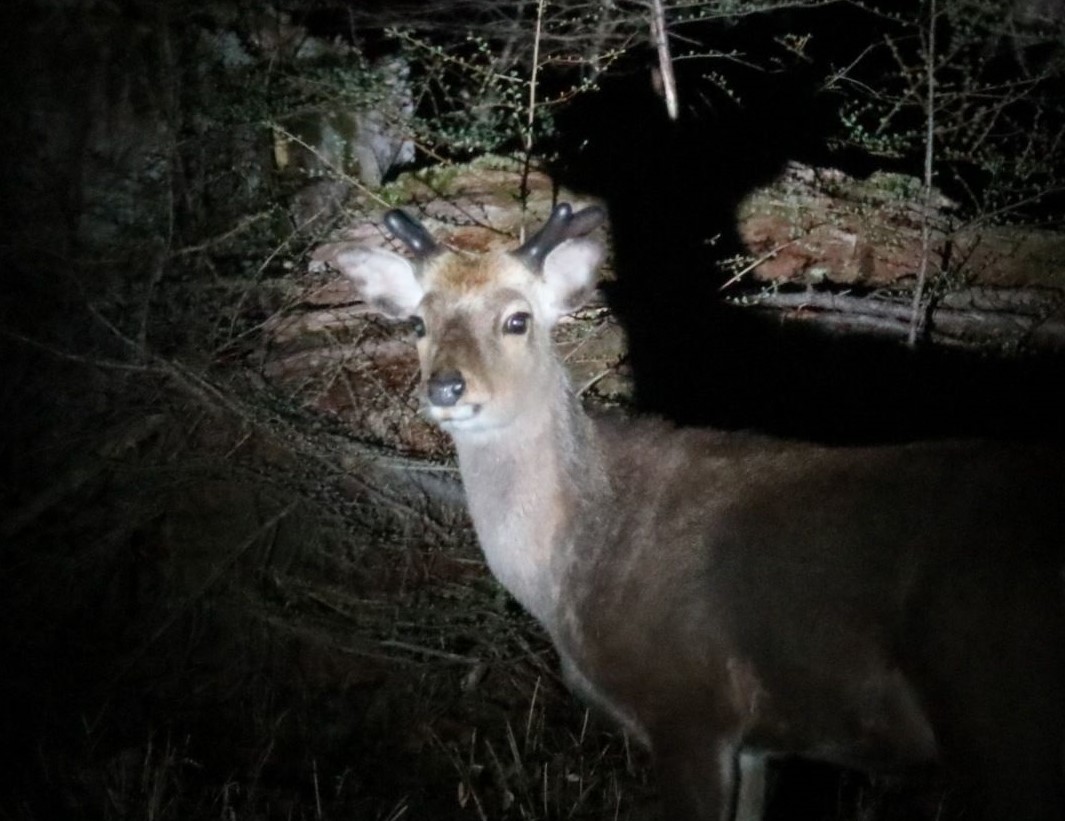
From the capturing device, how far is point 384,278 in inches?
239

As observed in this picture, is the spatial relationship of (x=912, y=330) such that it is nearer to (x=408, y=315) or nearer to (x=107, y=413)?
(x=408, y=315)

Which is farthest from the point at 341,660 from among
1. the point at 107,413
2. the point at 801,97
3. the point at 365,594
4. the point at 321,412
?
the point at 801,97

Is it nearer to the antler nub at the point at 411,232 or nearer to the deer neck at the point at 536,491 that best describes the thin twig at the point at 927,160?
the deer neck at the point at 536,491

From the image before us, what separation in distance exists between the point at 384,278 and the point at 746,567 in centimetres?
241

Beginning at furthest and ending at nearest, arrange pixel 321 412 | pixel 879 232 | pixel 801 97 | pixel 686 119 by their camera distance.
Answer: pixel 801 97 < pixel 686 119 < pixel 879 232 < pixel 321 412

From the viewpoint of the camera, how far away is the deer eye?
546cm

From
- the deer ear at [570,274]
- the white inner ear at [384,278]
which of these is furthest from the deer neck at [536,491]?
the white inner ear at [384,278]

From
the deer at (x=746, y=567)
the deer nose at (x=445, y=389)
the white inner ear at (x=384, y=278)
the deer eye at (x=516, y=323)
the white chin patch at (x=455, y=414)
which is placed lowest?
the deer at (x=746, y=567)

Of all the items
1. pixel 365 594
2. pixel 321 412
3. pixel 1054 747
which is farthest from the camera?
pixel 321 412

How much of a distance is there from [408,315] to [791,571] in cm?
242

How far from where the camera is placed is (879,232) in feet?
29.2

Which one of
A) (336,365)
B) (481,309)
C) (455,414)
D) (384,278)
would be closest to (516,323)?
(481,309)

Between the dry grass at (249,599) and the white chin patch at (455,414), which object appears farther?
the dry grass at (249,599)

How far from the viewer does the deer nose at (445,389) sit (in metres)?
5.07
